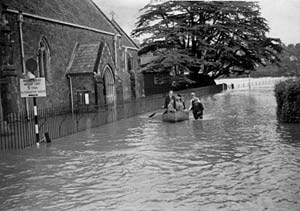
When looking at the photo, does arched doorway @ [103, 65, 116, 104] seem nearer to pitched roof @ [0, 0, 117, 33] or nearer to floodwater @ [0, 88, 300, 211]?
pitched roof @ [0, 0, 117, 33]

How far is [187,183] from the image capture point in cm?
912

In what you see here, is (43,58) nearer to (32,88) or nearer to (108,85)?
(108,85)

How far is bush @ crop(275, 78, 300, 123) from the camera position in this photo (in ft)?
59.3

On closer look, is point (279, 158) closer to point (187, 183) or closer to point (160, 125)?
point (187, 183)

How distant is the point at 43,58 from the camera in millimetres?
27078

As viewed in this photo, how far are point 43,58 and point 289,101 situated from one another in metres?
17.0

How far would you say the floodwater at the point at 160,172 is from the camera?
7.89m

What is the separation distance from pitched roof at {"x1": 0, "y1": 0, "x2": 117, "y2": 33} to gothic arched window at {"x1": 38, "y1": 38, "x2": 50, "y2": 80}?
79.1 inches

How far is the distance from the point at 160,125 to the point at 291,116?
6753 mm

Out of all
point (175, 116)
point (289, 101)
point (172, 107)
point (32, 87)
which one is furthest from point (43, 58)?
point (289, 101)

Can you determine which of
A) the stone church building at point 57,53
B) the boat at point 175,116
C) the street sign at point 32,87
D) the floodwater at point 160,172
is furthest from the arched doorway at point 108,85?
the street sign at point 32,87

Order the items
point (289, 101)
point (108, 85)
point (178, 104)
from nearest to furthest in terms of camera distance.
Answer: point (289, 101)
point (178, 104)
point (108, 85)

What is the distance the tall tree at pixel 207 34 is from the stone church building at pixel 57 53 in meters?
12.5

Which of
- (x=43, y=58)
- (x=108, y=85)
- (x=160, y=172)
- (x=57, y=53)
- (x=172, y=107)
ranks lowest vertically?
(x=160, y=172)
